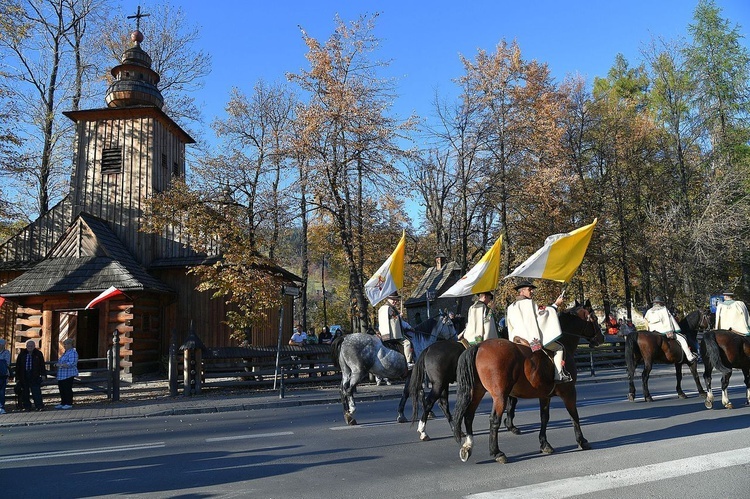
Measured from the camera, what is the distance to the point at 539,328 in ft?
29.1

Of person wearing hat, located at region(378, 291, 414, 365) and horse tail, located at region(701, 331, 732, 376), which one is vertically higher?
person wearing hat, located at region(378, 291, 414, 365)

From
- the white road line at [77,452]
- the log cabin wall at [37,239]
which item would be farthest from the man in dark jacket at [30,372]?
the log cabin wall at [37,239]

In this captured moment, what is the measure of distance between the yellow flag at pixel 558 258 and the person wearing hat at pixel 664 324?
18.7 feet

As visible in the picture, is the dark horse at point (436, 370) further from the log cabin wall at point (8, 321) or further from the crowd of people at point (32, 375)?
the log cabin wall at point (8, 321)

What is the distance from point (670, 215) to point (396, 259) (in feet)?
77.8

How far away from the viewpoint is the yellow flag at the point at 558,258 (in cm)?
1012

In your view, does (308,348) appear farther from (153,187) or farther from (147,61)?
(147,61)

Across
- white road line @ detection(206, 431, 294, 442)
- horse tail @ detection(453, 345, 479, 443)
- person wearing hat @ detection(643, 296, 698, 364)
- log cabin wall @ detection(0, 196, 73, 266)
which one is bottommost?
white road line @ detection(206, 431, 294, 442)

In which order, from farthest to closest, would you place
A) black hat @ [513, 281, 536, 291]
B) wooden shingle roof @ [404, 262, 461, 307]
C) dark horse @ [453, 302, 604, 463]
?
wooden shingle roof @ [404, 262, 461, 307] → black hat @ [513, 281, 536, 291] → dark horse @ [453, 302, 604, 463]

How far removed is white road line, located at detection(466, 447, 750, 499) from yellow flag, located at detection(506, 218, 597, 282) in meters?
3.49

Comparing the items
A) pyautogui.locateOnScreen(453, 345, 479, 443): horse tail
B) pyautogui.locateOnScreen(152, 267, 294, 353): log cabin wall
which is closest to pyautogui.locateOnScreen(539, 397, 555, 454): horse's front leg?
pyautogui.locateOnScreen(453, 345, 479, 443): horse tail

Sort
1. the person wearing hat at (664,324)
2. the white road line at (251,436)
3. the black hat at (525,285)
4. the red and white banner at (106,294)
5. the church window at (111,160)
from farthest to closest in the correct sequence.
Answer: the church window at (111,160)
the red and white banner at (106,294)
the person wearing hat at (664,324)
the white road line at (251,436)
the black hat at (525,285)

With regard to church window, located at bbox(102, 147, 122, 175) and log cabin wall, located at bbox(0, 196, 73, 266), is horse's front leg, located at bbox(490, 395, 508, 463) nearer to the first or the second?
log cabin wall, located at bbox(0, 196, 73, 266)

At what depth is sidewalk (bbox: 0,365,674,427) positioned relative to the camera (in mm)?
14427
